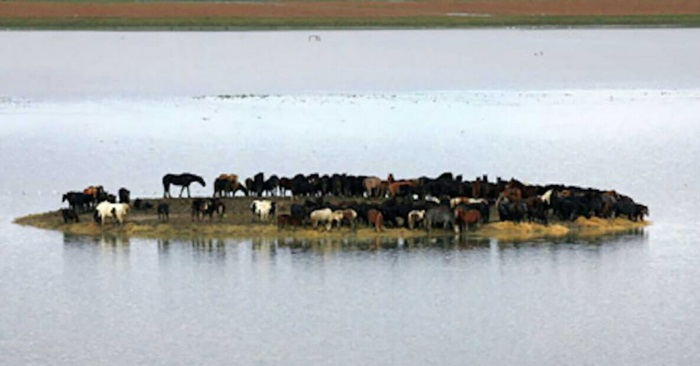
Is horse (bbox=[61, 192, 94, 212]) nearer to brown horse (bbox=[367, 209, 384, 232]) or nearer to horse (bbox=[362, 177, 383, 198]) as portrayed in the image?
horse (bbox=[362, 177, 383, 198])

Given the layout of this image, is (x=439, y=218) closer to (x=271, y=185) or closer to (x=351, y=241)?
(x=351, y=241)

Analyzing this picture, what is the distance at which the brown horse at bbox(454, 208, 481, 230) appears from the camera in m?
31.2

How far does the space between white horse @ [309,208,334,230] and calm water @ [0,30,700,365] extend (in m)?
0.70

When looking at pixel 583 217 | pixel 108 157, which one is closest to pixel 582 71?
pixel 108 157

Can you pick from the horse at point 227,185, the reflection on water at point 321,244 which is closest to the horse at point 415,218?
the reflection on water at point 321,244

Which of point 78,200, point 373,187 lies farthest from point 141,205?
point 373,187

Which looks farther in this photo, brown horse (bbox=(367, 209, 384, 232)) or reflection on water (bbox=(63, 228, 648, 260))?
brown horse (bbox=(367, 209, 384, 232))

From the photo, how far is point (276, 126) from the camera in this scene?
54031mm

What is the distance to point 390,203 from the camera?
31.9 meters

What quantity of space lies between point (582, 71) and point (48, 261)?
179ft

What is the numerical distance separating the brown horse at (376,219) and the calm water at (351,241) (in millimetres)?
540

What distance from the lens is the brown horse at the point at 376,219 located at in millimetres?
31125

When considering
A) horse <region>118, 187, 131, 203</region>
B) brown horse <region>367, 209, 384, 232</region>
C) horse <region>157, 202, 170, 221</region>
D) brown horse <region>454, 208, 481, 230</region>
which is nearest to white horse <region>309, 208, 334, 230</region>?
brown horse <region>367, 209, 384, 232</region>

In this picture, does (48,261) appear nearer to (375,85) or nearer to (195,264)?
(195,264)
